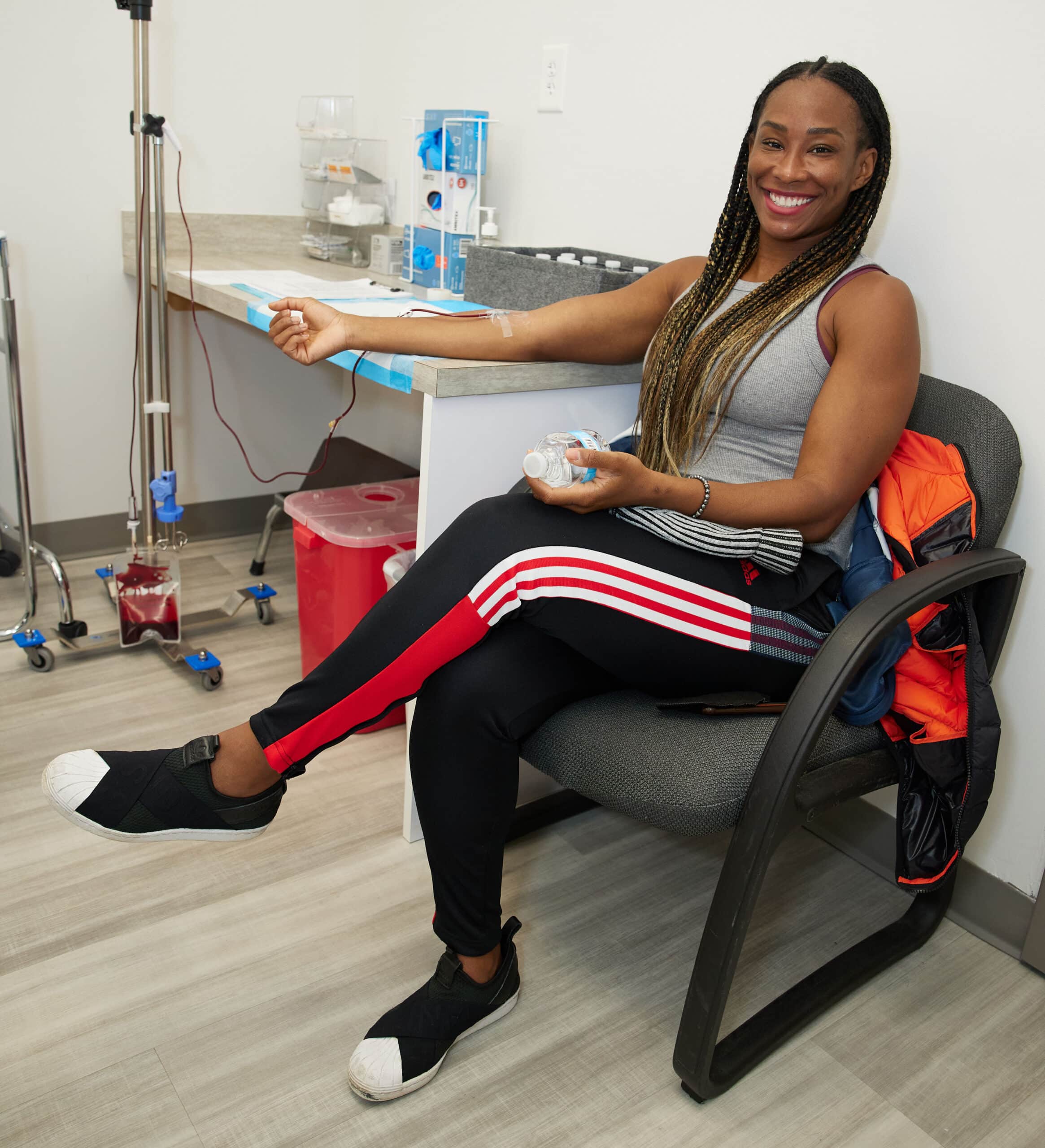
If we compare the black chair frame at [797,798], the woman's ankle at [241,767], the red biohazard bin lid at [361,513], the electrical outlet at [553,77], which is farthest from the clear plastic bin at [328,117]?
the black chair frame at [797,798]

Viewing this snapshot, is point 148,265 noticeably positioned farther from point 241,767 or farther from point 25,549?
point 241,767

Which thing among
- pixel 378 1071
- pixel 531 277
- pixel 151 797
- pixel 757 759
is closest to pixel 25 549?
pixel 151 797

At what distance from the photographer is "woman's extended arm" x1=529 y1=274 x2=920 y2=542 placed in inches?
46.6

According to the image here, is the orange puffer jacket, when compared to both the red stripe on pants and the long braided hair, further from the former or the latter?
the red stripe on pants

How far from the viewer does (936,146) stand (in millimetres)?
1419

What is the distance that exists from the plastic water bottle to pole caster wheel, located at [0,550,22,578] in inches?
68.3

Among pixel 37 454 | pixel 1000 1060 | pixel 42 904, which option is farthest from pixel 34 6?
pixel 1000 1060

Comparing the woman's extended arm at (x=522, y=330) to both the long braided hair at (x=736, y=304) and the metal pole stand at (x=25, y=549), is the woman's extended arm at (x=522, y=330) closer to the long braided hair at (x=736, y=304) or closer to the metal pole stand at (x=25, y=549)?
the long braided hair at (x=736, y=304)

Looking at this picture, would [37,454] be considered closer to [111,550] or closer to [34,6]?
[111,550]

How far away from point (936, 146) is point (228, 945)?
148cm

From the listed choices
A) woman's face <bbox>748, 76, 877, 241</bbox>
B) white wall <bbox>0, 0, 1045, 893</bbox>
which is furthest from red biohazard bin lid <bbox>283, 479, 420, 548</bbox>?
woman's face <bbox>748, 76, 877, 241</bbox>

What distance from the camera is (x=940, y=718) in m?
1.20

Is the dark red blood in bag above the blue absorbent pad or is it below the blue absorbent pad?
below

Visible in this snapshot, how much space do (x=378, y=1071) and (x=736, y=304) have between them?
108 cm
